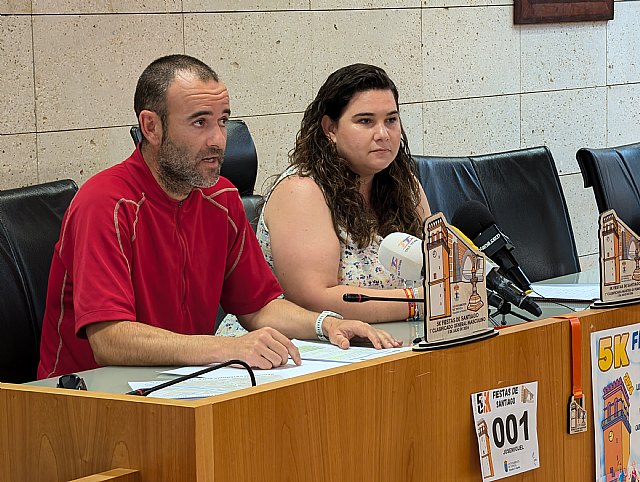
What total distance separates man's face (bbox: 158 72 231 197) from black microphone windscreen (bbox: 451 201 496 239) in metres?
0.52

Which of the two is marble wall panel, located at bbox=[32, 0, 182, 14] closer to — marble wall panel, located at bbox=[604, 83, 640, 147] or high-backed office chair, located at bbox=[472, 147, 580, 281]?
high-backed office chair, located at bbox=[472, 147, 580, 281]

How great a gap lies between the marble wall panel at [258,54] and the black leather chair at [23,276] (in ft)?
3.64

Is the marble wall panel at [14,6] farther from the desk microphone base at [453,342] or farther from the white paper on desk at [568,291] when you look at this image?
the desk microphone base at [453,342]

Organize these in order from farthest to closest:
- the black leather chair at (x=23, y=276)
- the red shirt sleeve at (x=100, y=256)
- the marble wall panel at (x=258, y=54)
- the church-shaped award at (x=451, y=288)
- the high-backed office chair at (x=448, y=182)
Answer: the marble wall panel at (x=258, y=54), the high-backed office chair at (x=448, y=182), the black leather chair at (x=23, y=276), the red shirt sleeve at (x=100, y=256), the church-shaped award at (x=451, y=288)

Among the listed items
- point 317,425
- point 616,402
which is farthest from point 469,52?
point 317,425

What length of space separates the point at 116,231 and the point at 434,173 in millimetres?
1589

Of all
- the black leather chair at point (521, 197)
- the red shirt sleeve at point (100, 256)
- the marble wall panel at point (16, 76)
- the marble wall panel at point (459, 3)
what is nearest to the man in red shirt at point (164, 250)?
the red shirt sleeve at point (100, 256)

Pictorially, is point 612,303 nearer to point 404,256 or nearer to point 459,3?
point 404,256

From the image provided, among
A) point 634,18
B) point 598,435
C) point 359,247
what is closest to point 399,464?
point 598,435

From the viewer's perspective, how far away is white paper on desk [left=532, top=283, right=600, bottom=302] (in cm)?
251

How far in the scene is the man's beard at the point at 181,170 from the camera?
2.41 metres

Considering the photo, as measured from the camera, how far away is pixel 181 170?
2408 mm

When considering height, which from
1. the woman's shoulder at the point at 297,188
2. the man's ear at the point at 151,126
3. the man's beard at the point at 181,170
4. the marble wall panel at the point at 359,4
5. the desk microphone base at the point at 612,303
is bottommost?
the desk microphone base at the point at 612,303

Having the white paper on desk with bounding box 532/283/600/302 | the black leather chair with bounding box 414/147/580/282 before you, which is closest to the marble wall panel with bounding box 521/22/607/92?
the black leather chair with bounding box 414/147/580/282
